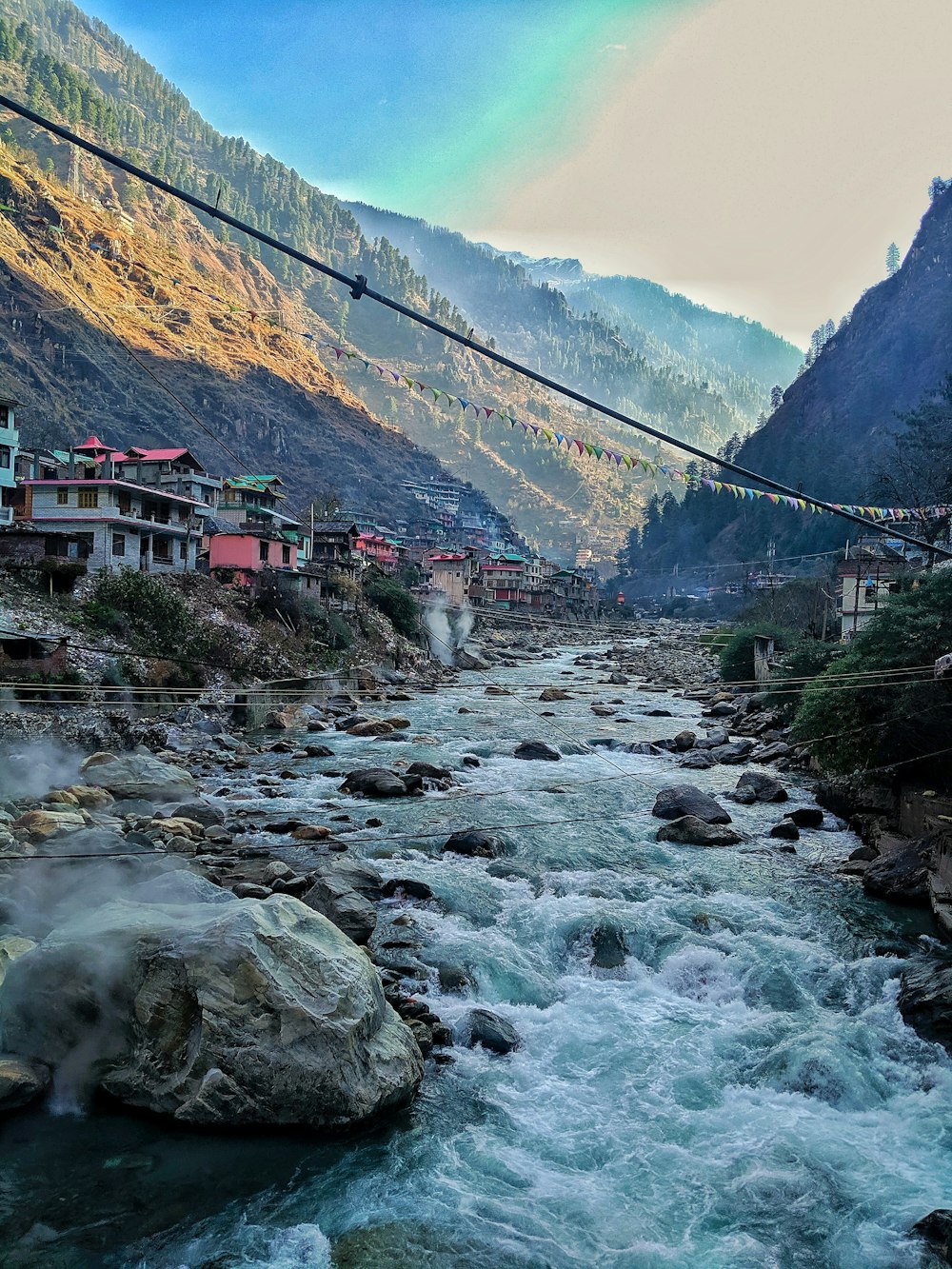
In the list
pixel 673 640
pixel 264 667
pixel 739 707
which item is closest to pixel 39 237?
pixel 673 640

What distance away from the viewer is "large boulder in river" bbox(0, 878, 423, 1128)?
862 centimetres

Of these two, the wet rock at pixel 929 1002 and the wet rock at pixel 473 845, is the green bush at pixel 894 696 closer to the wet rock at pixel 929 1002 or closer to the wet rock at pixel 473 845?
the wet rock at pixel 929 1002

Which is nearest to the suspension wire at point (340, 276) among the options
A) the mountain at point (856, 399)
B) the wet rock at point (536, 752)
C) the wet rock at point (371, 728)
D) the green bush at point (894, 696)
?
the green bush at point (894, 696)

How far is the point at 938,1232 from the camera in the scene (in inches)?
308

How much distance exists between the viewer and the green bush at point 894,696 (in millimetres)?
18406

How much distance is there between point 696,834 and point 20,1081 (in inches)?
563

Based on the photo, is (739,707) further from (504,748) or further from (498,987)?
(498,987)

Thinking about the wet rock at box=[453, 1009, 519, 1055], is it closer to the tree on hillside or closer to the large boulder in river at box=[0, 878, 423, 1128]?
the large boulder in river at box=[0, 878, 423, 1128]

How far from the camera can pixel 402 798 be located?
2219 cm

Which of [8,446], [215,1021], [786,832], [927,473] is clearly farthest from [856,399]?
[215,1021]

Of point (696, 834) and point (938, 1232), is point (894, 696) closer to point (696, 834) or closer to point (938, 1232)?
point (696, 834)

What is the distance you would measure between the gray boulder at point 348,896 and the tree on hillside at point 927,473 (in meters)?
34.2

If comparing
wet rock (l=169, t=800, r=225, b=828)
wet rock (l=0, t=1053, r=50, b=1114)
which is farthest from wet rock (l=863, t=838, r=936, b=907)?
wet rock (l=0, t=1053, r=50, b=1114)

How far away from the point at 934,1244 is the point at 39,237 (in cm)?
13425
